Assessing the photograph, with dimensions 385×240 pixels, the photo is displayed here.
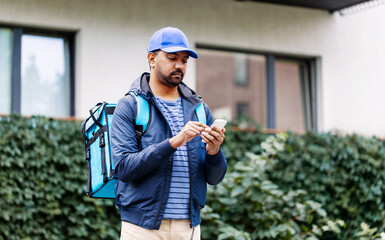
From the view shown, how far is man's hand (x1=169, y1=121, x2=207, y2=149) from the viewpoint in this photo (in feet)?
9.28

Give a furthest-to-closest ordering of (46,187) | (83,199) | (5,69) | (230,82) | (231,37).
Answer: (230,82)
(231,37)
(5,69)
(83,199)
(46,187)

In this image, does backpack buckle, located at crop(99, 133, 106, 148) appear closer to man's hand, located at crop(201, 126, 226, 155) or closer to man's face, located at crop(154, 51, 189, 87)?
man's face, located at crop(154, 51, 189, 87)

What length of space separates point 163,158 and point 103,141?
0.51m

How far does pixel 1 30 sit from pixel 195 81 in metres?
2.64

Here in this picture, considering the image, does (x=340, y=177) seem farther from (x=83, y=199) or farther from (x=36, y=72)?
(x=36, y=72)

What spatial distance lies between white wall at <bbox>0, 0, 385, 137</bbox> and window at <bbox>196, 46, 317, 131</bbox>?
0.75 feet

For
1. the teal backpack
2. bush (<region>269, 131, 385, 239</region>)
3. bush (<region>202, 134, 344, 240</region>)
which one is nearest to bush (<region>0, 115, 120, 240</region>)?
bush (<region>202, 134, 344, 240</region>)

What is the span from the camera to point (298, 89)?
893 centimetres

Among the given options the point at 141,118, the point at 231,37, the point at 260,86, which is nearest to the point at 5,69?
the point at 231,37

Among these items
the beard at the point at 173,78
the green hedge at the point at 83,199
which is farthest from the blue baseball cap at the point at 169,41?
the green hedge at the point at 83,199

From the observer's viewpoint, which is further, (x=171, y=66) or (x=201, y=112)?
(x=201, y=112)

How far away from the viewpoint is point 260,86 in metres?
8.79

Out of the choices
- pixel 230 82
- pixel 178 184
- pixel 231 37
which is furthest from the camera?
pixel 230 82

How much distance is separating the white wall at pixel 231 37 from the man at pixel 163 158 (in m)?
4.16
